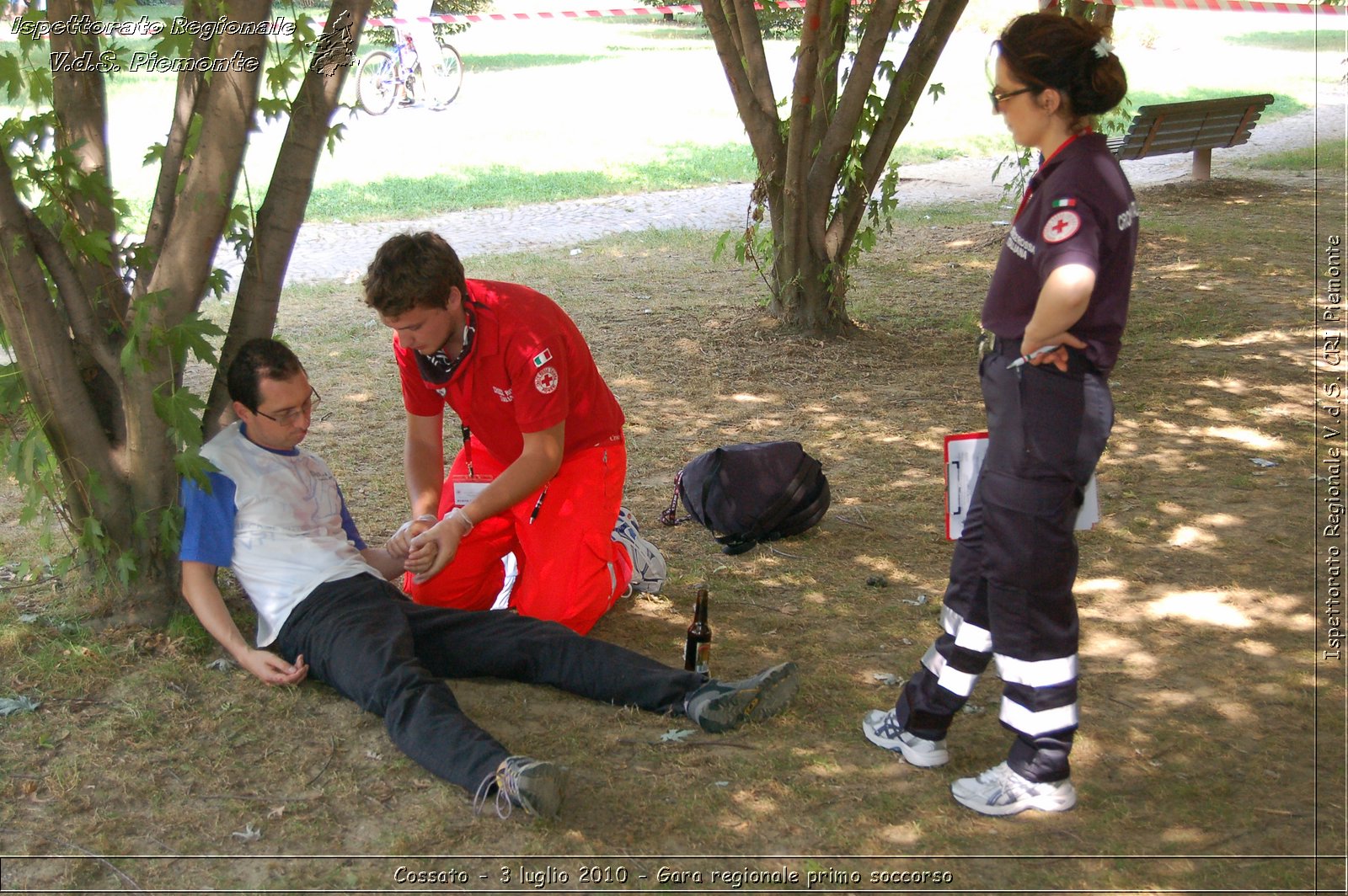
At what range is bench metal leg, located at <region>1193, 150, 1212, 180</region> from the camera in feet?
44.2

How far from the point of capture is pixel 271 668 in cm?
339

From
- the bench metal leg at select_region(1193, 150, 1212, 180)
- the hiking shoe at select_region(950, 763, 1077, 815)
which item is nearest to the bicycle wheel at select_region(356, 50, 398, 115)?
the bench metal leg at select_region(1193, 150, 1212, 180)

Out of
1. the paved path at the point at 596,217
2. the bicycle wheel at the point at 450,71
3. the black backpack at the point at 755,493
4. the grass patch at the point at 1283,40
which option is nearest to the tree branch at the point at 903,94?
the black backpack at the point at 755,493

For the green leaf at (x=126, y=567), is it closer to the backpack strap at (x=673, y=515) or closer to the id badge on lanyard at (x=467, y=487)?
the id badge on lanyard at (x=467, y=487)

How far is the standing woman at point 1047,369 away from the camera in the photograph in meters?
2.76

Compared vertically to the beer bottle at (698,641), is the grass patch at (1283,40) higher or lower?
higher

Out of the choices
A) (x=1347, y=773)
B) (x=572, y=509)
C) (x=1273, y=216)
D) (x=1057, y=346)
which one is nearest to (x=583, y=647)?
(x=572, y=509)

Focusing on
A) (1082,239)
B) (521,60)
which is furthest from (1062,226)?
(521,60)

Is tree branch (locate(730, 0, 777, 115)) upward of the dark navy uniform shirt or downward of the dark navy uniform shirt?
upward

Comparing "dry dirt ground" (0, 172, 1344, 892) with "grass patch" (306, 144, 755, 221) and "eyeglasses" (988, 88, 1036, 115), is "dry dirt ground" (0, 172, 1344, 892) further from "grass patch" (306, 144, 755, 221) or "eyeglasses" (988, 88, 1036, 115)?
"grass patch" (306, 144, 755, 221)

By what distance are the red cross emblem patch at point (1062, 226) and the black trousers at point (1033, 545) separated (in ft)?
0.98

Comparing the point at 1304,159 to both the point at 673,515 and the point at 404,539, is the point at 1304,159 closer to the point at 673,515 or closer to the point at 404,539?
the point at 673,515

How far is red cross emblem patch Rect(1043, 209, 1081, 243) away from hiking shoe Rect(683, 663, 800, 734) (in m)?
1.49

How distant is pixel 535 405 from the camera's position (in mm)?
3686
